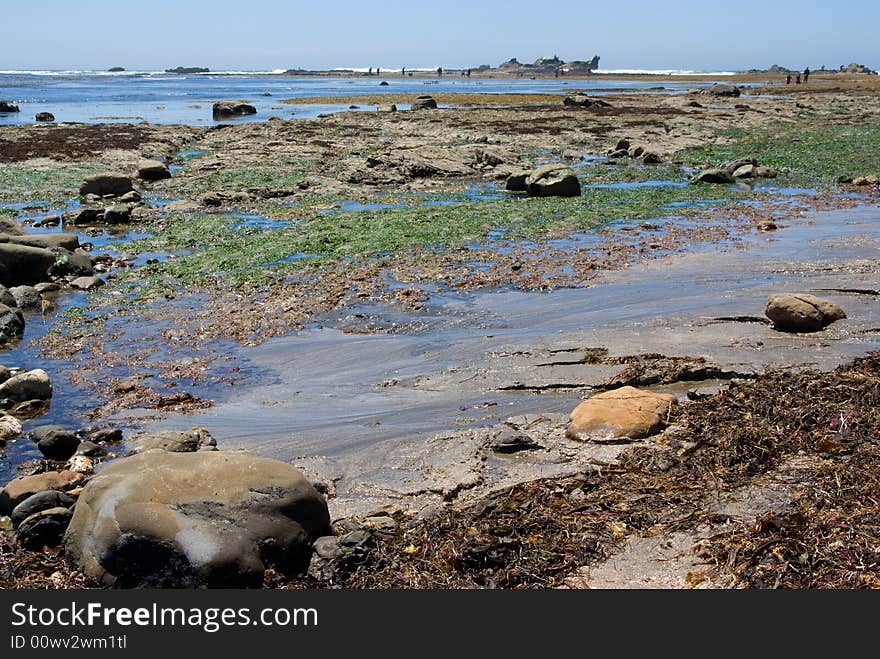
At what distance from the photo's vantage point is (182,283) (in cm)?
1241

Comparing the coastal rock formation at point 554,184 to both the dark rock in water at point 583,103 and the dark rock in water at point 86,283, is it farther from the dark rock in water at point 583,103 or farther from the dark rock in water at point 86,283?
the dark rock in water at point 583,103

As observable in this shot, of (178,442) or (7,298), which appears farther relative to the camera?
(7,298)

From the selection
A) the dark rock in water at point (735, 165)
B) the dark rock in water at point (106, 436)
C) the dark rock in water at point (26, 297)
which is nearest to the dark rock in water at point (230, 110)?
the dark rock in water at point (735, 165)

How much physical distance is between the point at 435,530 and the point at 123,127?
34441 millimetres

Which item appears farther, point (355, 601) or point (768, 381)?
point (768, 381)

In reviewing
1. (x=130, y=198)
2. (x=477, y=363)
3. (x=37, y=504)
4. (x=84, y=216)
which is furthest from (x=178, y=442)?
(x=130, y=198)

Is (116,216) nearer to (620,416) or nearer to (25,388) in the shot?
(25,388)

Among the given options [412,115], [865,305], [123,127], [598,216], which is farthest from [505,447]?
[412,115]

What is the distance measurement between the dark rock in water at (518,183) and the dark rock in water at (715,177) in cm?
472

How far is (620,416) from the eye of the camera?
21.2 ft

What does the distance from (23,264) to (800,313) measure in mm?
11251

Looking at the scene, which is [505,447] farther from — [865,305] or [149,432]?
[865,305]

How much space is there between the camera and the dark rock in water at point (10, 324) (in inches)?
390

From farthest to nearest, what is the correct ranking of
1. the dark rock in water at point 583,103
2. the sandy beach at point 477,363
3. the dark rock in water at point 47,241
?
the dark rock in water at point 583,103 < the dark rock in water at point 47,241 < the sandy beach at point 477,363
